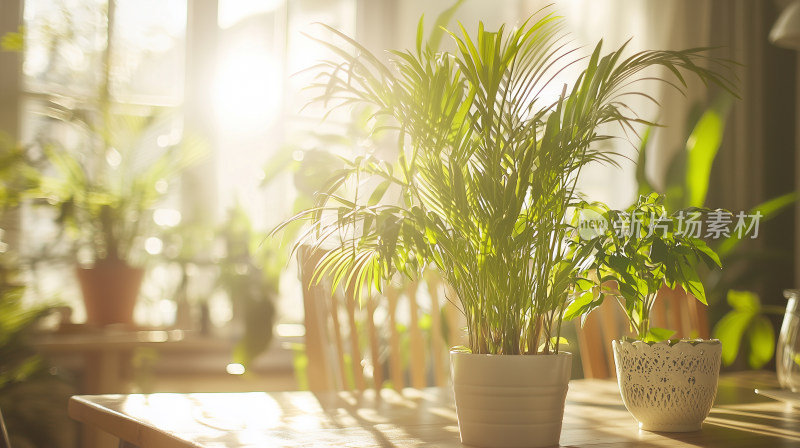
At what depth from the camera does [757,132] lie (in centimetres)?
360

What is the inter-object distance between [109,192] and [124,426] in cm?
188

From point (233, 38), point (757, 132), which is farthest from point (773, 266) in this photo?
point (233, 38)

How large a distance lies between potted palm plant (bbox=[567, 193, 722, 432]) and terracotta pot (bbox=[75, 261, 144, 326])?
206 centimetres

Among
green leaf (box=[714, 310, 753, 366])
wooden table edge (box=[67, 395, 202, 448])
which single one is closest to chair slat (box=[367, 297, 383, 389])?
wooden table edge (box=[67, 395, 202, 448])

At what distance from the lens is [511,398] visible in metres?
1.04

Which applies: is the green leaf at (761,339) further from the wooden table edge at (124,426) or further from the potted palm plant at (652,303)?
the wooden table edge at (124,426)

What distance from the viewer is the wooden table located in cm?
111

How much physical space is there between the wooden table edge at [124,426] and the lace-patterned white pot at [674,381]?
0.63m

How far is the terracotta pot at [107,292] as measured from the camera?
111 inches

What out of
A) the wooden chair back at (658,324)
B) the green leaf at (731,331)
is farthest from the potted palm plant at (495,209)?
the green leaf at (731,331)

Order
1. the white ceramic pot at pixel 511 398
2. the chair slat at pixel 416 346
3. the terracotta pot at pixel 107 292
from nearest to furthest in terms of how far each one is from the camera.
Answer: the white ceramic pot at pixel 511 398 → the chair slat at pixel 416 346 → the terracotta pot at pixel 107 292

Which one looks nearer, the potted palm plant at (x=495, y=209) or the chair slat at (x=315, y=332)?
the potted palm plant at (x=495, y=209)

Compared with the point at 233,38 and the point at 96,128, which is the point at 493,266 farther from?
the point at 233,38

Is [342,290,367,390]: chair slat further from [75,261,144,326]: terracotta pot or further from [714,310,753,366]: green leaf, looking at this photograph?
[714,310,753,366]: green leaf
